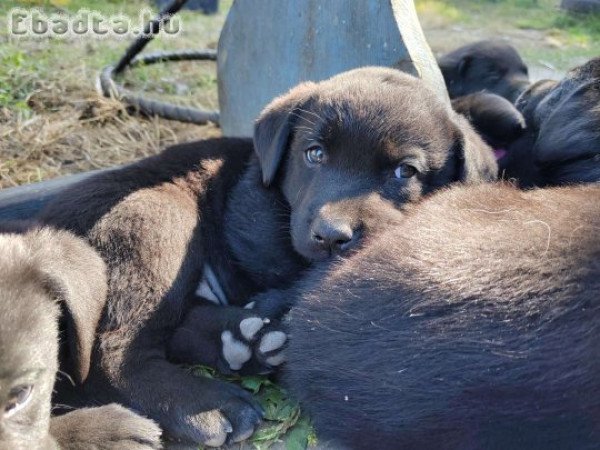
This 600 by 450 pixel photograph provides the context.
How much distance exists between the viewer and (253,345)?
284 centimetres

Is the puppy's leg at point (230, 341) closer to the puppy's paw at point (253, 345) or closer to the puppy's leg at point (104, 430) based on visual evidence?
the puppy's paw at point (253, 345)

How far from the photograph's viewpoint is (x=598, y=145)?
3203 millimetres

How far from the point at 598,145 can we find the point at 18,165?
3581 millimetres

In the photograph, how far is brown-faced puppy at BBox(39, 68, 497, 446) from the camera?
2.70 metres

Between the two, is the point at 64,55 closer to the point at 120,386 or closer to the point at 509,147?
the point at 509,147

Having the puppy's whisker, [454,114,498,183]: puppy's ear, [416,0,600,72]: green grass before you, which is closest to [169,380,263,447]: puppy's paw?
the puppy's whisker

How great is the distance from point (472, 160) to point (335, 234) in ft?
2.61

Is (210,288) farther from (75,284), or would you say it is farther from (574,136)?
(574,136)

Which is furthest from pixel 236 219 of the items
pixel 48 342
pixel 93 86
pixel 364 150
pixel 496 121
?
pixel 93 86

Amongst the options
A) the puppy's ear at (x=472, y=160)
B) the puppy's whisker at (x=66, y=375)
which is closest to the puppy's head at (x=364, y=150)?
the puppy's ear at (x=472, y=160)

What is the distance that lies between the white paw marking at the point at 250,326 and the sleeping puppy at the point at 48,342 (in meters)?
0.50

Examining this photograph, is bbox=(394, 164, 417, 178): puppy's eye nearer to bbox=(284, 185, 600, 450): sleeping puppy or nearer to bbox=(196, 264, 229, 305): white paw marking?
bbox=(284, 185, 600, 450): sleeping puppy

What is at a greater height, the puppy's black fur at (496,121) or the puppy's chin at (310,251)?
the puppy's black fur at (496,121)

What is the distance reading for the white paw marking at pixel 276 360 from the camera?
109 inches
